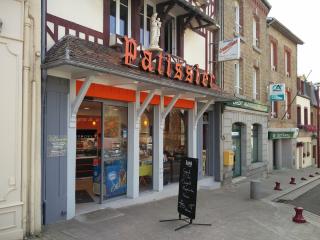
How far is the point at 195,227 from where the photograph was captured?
22.8 ft

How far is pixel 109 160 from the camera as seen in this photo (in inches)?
337

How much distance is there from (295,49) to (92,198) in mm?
21213

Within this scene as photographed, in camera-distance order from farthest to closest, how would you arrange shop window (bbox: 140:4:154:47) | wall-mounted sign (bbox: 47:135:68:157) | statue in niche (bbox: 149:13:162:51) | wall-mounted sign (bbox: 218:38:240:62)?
wall-mounted sign (bbox: 218:38:240:62), shop window (bbox: 140:4:154:47), statue in niche (bbox: 149:13:162:51), wall-mounted sign (bbox: 47:135:68:157)

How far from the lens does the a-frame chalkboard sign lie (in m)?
6.78

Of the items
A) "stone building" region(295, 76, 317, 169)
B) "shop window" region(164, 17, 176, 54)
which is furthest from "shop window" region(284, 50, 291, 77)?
"shop window" region(164, 17, 176, 54)

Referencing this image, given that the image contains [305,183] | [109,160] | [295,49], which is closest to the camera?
[109,160]

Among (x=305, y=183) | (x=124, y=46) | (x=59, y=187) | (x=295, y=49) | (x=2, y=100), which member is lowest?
(x=305, y=183)

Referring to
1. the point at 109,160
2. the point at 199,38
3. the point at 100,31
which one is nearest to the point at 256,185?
the point at 109,160

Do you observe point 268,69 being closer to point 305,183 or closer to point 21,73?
point 305,183

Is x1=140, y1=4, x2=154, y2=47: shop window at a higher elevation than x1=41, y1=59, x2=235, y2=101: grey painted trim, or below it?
higher

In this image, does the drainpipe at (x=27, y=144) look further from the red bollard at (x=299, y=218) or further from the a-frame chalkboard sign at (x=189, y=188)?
the red bollard at (x=299, y=218)

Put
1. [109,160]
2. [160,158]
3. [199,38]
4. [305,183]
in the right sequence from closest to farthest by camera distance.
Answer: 1. [109,160]
2. [160,158]
3. [199,38]
4. [305,183]

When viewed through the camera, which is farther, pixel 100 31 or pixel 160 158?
pixel 160 158

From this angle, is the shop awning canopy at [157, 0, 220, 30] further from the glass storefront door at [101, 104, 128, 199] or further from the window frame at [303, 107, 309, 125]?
the window frame at [303, 107, 309, 125]
